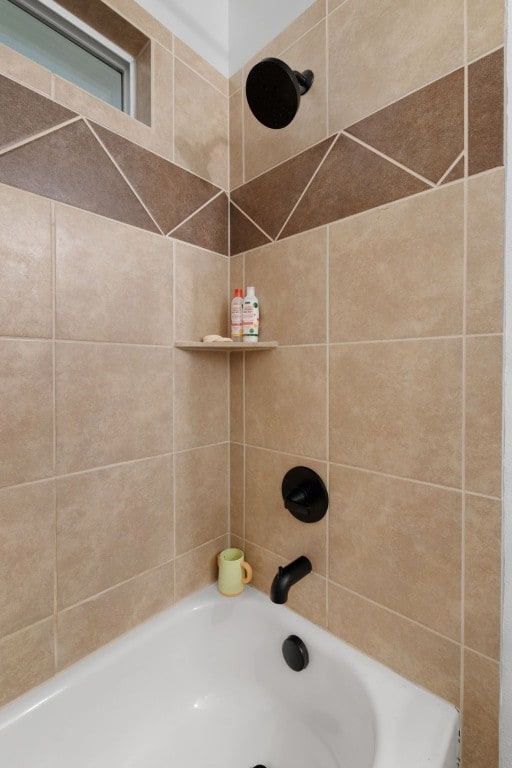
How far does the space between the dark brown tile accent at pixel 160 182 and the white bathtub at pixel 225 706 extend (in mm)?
1227

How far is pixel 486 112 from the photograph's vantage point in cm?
70

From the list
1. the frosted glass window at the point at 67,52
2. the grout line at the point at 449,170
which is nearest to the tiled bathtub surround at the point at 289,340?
the grout line at the point at 449,170

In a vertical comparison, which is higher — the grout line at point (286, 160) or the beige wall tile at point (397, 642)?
the grout line at point (286, 160)

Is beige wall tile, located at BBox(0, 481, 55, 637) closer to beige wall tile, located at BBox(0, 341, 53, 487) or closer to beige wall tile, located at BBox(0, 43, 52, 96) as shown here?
beige wall tile, located at BBox(0, 341, 53, 487)

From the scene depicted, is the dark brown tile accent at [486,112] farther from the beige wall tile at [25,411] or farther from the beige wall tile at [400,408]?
the beige wall tile at [25,411]

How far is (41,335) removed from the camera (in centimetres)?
83

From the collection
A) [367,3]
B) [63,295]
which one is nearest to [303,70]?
[367,3]

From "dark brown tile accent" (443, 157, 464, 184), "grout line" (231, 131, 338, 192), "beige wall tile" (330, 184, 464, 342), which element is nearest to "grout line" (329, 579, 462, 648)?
"beige wall tile" (330, 184, 464, 342)

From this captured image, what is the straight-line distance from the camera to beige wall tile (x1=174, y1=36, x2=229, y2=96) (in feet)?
3.58

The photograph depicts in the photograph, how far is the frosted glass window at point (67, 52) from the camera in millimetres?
892

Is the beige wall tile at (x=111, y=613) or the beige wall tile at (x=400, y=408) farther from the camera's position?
the beige wall tile at (x=111, y=613)

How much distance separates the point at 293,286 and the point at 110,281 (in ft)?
1.67

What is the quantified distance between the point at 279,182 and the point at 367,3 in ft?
1.43

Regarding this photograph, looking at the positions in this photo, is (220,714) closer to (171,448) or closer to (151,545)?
(151,545)
